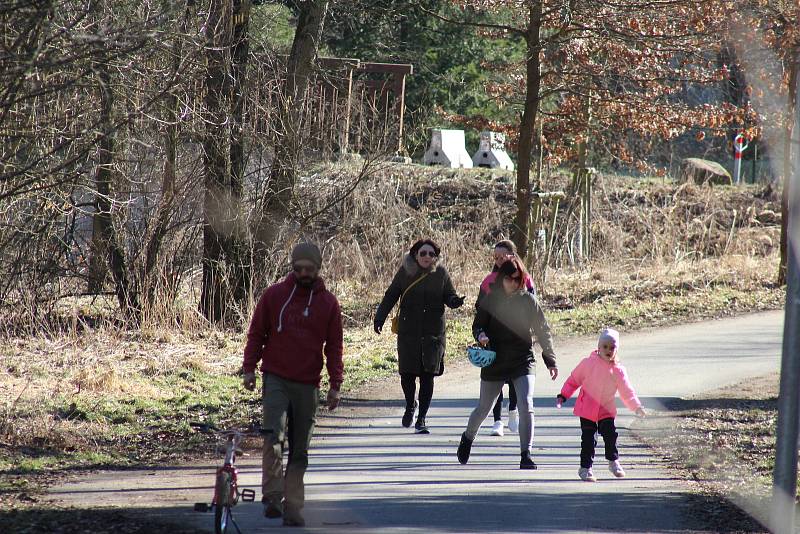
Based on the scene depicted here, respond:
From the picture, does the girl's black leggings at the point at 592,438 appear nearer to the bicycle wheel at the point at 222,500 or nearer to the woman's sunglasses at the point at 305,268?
the woman's sunglasses at the point at 305,268

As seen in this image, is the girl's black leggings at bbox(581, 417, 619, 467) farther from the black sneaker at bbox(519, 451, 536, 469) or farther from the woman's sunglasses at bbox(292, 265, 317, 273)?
the woman's sunglasses at bbox(292, 265, 317, 273)

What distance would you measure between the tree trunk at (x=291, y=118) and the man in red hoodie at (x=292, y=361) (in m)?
8.80

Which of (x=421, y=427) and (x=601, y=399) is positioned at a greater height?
(x=601, y=399)

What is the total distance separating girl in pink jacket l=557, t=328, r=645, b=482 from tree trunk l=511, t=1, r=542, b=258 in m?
9.48

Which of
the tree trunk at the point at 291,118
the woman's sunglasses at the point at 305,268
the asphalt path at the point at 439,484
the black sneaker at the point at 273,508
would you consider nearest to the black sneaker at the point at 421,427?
the asphalt path at the point at 439,484

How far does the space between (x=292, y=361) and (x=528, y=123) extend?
11.6m

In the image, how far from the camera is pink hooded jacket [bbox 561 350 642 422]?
8773 mm

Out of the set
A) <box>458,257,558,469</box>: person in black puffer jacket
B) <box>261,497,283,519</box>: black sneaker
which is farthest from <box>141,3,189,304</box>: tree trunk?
<box>261,497,283,519</box>: black sneaker

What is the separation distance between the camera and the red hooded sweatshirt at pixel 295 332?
7.31 meters

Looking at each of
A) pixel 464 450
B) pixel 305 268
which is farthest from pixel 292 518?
pixel 464 450

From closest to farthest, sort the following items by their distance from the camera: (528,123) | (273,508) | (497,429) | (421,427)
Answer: (273,508) → (421,427) → (497,429) → (528,123)

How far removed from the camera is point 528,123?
18141mm

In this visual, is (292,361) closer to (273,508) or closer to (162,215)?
(273,508)

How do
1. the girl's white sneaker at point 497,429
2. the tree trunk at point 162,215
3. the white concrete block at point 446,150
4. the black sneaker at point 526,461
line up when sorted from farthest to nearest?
the white concrete block at point 446,150, the tree trunk at point 162,215, the girl's white sneaker at point 497,429, the black sneaker at point 526,461
